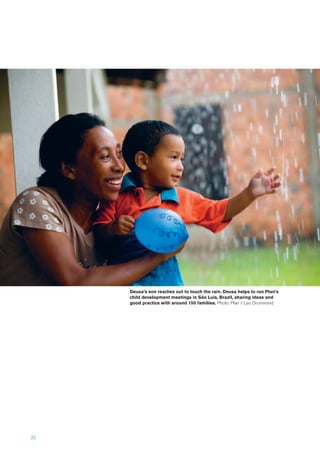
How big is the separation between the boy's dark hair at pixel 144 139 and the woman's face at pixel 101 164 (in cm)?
2

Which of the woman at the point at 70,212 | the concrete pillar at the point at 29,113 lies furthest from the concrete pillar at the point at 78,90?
the woman at the point at 70,212

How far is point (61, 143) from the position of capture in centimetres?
180

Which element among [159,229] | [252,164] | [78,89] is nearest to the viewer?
[159,229]

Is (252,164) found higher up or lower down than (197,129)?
lower down

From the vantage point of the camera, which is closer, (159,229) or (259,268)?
→ (159,229)

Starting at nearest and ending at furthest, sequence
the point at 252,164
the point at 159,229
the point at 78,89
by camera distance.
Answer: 1. the point at 159,229
2. the point at 252,164
3. the point at 78,89

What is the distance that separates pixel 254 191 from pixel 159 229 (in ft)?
0.95

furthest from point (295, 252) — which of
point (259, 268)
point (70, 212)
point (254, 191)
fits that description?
point (70, 212)

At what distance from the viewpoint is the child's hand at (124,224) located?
1.72 metres

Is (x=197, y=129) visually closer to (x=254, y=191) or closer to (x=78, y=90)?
(x=254, y=191)
